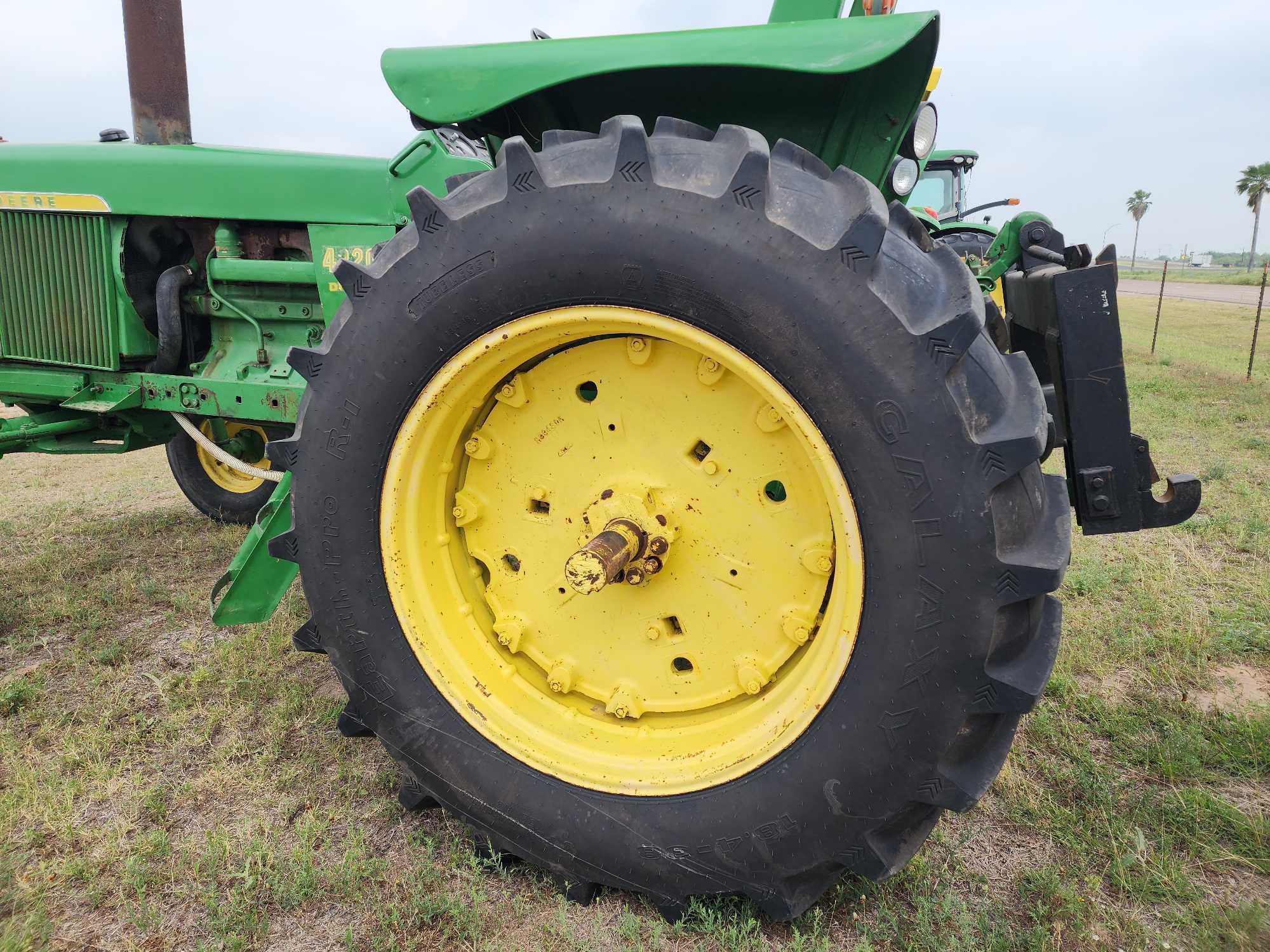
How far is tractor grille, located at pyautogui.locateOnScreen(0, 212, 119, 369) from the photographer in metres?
3.06

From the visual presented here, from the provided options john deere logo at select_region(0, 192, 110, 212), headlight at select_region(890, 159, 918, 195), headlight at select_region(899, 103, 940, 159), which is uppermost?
headlight at select_region(899, 103, 940, 159)

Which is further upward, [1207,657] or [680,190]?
[680,190]

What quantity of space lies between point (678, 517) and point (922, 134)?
1.22m

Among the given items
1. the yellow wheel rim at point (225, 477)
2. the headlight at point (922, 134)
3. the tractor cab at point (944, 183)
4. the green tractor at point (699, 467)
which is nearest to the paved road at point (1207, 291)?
the tractor cab at point (944, 183)

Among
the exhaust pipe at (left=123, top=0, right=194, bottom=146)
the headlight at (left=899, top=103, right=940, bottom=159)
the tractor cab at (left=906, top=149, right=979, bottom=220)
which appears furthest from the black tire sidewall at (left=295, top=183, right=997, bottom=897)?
the tractor cab at (left=906, top=149, right=979, bottom=220)

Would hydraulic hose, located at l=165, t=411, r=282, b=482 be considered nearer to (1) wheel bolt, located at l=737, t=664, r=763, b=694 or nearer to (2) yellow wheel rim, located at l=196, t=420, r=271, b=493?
(2) yellow wheel rim, located at l=196, t=420, r=271, b=493

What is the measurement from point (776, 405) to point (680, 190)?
412mm

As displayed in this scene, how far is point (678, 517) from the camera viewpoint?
68.6 inches

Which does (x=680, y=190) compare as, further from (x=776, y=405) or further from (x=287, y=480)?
(x=287, y=480)

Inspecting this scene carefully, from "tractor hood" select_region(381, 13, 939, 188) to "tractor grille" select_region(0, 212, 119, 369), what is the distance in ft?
6.39

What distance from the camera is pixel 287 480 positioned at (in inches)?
88.7

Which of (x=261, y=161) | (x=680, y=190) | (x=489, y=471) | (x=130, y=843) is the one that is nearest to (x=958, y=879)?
(x=489, y=471)

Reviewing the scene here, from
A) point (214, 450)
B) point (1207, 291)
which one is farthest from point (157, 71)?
point (1207, 291)

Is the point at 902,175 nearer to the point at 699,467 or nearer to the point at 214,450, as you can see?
the point at 699,467
